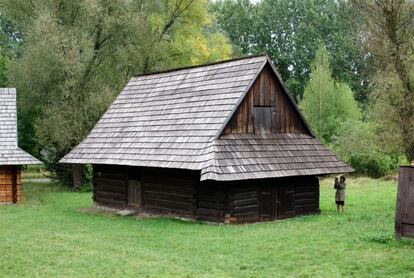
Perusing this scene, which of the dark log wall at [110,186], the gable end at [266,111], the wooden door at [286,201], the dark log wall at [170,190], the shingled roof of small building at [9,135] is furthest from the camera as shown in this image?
the shingled roof of small building at [9,135]

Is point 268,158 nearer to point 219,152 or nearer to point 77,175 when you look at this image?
point 219,152

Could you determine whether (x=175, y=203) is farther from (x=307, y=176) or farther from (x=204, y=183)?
(x=307, y=176)

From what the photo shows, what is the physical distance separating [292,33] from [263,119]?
4937 centimetres

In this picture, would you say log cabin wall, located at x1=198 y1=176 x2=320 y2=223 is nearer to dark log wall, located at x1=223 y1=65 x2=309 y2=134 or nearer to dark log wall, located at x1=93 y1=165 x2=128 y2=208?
dark log wall, located at x1=223 y1=65 x2=309 y2=134

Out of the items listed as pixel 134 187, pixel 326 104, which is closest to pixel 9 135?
pixel 134 187

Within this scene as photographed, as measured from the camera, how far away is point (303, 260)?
11.3 metres

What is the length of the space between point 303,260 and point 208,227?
5784 mm

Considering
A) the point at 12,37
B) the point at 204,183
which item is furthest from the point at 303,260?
the point at 12,37

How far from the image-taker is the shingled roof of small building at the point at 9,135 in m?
24.1

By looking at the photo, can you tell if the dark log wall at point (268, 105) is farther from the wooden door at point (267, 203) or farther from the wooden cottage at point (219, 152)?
the wooden door at point (267, 203)

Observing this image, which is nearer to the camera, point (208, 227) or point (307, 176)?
point (208, 227)

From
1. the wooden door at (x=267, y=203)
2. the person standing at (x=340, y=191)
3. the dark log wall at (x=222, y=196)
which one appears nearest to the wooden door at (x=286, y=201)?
the dark log wall at (x=222, y=196)

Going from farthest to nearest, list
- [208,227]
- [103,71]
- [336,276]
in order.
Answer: [103,71], [208,227], [336,276]

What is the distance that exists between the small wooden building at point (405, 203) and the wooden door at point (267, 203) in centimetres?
618
